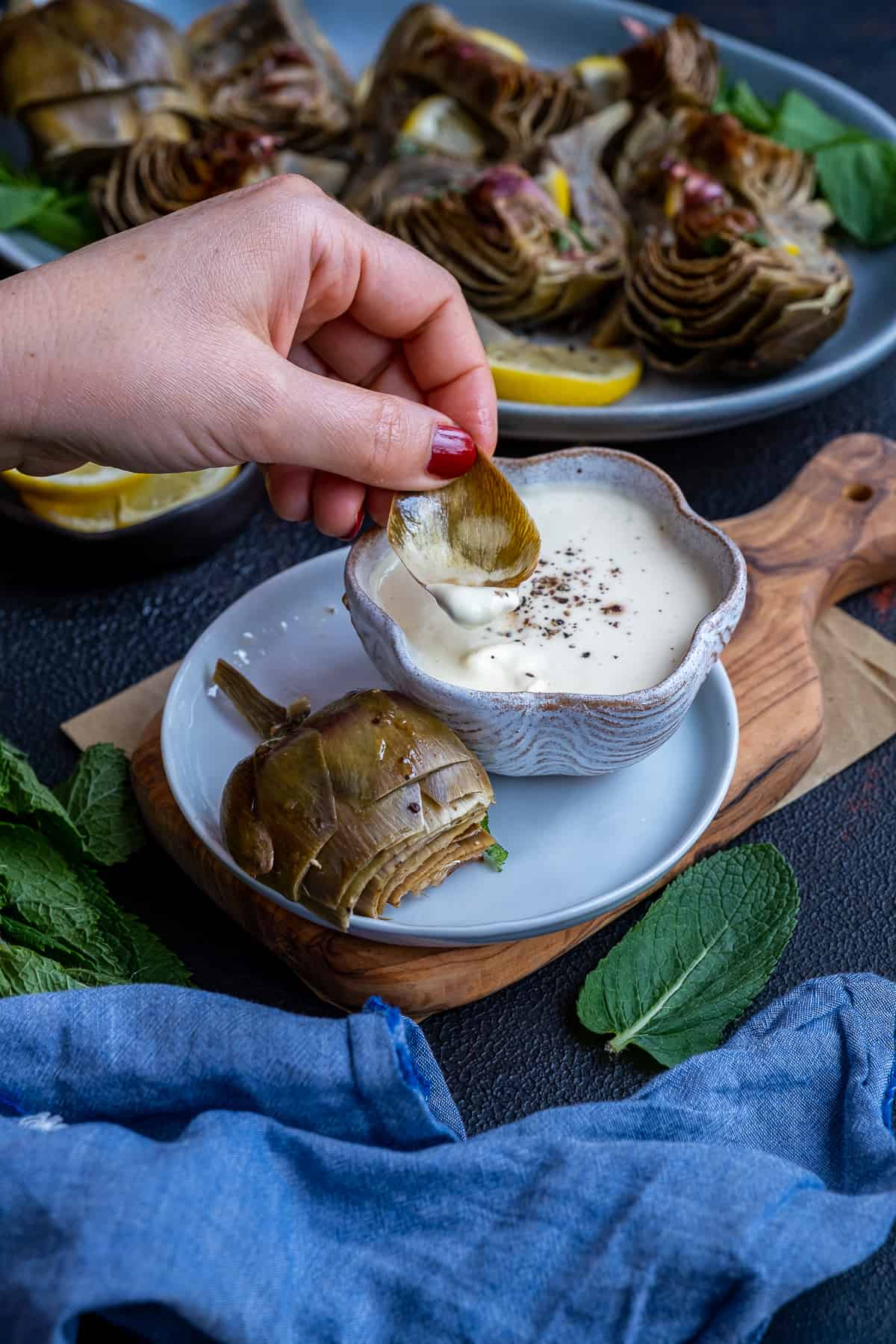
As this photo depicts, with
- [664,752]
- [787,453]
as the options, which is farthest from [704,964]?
[787,453]

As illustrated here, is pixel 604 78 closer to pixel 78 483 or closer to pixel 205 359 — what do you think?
pixel 78 483

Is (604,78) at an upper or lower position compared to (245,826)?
upper

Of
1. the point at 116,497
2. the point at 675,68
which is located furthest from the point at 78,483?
the point at 675,68

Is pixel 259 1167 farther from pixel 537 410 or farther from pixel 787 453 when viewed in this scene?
pixel 787 453

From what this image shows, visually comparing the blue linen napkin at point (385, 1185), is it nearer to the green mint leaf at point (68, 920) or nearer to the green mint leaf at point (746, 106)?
the green mint leaf at point (68, 920)

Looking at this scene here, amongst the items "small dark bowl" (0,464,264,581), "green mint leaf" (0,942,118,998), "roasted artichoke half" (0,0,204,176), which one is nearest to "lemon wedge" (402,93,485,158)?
"roasted artichoke half" (0,0,204,176)

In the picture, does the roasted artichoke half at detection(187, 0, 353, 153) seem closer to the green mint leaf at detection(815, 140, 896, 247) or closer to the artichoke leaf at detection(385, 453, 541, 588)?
the green mint leaf at detection(815, 140, 896, 247)
